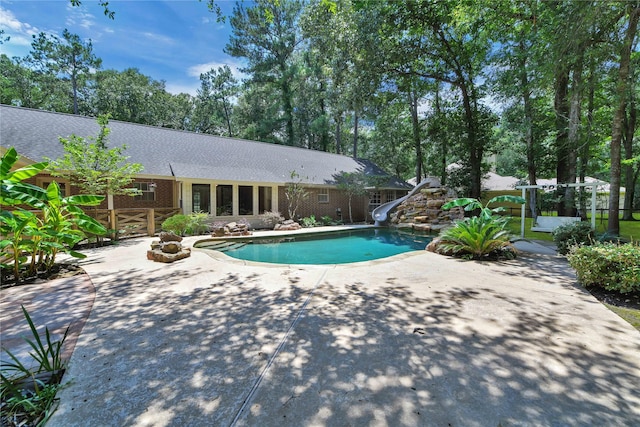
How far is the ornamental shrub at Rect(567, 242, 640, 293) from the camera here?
406 cm

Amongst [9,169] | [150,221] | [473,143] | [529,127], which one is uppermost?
[529,127]

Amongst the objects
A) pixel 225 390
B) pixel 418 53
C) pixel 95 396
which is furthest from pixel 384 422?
pixel 418 53

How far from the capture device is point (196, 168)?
13445mm

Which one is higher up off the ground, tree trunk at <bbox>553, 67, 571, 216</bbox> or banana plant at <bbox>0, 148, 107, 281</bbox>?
tree trunk at <bbox>553, 67, 571, 216</bbox>

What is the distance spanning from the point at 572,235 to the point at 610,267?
139 inches

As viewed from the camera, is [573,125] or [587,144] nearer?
[573,125]

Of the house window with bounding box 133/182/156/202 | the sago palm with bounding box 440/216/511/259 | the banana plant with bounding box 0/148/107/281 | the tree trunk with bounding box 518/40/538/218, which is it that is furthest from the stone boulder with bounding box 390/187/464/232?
the banana plant with bounding box 0/148/107/281

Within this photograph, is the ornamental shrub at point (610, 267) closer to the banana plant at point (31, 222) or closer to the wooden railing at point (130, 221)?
the banana plant at point (31, 222)

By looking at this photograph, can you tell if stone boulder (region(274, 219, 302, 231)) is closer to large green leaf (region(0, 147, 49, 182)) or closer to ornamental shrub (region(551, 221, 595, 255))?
large green leaf (region(0, 147, 49, 182))

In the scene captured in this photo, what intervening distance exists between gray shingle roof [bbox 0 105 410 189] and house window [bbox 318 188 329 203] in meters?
0.70

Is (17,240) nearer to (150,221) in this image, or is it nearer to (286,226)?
(150,221)

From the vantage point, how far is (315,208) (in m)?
16.9

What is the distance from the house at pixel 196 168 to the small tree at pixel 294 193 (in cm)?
33

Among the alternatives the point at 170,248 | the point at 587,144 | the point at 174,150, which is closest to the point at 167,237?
the point at 170,248
